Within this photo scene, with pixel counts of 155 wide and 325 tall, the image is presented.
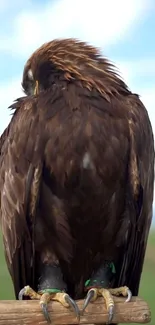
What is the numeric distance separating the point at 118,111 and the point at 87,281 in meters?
1.13

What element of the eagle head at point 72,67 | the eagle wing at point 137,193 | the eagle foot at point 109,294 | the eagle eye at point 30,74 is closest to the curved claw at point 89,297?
the eagle foot at point 109,294

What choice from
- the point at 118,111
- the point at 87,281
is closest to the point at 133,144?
the point at 118,111

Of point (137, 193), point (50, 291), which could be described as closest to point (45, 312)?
point (50, 291)

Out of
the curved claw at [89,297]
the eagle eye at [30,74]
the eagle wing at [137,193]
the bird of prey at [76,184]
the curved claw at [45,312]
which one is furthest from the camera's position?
the eagle eye at [30,74]

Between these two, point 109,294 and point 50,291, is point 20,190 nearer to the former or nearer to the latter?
point 50,291

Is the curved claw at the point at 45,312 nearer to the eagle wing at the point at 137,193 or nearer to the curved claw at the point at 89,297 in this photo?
the curved claw at the point at 89,297

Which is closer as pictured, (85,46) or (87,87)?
(87,87)

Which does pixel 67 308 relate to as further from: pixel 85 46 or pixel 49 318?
pixel 85 46

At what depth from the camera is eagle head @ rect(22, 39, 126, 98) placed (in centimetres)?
451

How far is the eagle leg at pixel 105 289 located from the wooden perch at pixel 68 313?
0.03 meters

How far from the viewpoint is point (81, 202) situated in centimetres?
432

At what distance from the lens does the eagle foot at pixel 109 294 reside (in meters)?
4.15

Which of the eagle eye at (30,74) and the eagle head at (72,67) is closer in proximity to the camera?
the eagle head at (72,67)

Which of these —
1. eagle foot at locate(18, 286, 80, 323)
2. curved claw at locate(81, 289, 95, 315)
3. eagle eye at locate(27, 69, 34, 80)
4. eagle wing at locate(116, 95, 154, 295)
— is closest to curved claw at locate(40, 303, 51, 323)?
eagle foot at locate(18, 286, 80, 323)
